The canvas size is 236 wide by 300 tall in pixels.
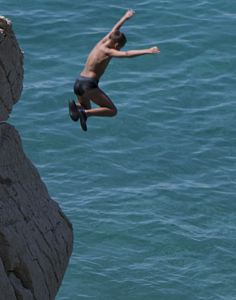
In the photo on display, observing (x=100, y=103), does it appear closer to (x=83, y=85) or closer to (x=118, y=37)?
(x=83, y=85)

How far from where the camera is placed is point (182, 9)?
1302 inches

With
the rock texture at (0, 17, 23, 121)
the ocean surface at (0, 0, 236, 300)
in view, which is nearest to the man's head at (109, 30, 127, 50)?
the rock texture at (0, 17, 23, 121)

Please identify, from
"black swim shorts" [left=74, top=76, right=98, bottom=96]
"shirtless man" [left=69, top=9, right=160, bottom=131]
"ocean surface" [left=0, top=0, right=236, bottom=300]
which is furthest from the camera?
"ocean surface" [left=0, top=0, right=236, bottom=300]

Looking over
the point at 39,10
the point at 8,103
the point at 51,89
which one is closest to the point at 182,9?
the point at 39,10

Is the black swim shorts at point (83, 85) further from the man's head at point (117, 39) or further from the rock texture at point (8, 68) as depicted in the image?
the rock texture at point (8, 68)

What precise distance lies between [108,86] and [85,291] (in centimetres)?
798

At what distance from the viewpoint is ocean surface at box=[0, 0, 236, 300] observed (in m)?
22.9

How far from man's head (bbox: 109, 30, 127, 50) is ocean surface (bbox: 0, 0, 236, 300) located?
5.80 metres

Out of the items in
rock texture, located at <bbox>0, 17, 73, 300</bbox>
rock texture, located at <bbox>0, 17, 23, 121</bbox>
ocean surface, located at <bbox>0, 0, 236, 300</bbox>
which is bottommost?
ocean surface, located at <bbox>0, 0, 236, 300</bbox>

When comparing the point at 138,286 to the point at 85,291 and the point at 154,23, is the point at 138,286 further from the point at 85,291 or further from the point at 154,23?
the point at 154,23

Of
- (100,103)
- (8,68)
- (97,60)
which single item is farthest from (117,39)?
(8,68)

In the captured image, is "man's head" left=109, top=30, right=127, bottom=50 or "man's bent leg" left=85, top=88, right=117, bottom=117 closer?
"man's head" left=109, top=30, right=127, bottom=50

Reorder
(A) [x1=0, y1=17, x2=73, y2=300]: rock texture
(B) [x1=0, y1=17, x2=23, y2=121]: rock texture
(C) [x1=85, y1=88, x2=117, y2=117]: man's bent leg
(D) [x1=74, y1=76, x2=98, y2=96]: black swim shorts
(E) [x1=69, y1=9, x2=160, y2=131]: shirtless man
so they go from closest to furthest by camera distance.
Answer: (A) [x1=0, y1=17, x2=73, y2=300]: rock texture, (B) [x1=0, y1=17, x2=23, y2=121]: rock texture, (E) [x1=69, y1=9, x2=160, y2=131]: shirtless man, (D) [x1=74, y1=76, x2=98, y2=96]: black swim shorts, (C) [x1=85, y1=88, x2=117, y2=117]: man's bent leg

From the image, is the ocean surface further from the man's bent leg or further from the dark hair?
the dark hair
